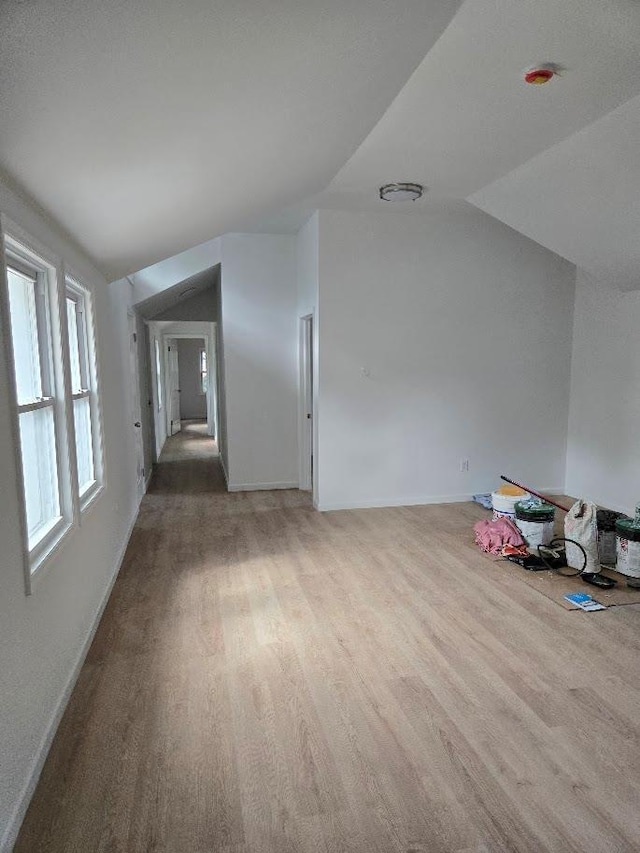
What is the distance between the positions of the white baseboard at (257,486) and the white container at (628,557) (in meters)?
3.56

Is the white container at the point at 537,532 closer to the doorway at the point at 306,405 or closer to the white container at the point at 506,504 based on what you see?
the white container at the point at 506,504

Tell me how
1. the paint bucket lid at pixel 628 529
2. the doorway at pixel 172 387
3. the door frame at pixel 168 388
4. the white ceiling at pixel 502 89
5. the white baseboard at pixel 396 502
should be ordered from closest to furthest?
the white ceiling at pixel 502 89, the paint bucket lid at pixel 628 529, the white baseboard at pixel 396 502, the door frame at pixel 168 388, the doorway at pixel 172 387

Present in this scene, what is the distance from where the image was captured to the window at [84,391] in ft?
10.7

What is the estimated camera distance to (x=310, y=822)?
1768 mm

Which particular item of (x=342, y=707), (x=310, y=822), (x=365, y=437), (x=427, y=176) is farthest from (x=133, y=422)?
(x=310, y=822)

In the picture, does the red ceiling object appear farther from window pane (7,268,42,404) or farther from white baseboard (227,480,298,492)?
white baseboard (227,480,298,492)

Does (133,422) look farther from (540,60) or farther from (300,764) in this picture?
(540,60)

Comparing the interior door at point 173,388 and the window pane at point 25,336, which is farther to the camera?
the interior door at point 173,388

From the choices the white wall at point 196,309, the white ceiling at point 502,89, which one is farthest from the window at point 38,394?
the white wall at point 196,309

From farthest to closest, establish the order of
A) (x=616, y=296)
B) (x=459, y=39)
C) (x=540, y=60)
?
(x=616, y=296) < (x=540, y=60) < (x=459, y=39)

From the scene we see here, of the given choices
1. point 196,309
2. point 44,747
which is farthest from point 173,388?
point 44,747

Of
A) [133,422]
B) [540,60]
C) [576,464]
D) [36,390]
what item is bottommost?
[576,464]

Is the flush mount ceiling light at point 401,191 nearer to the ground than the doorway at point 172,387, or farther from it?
farther from it

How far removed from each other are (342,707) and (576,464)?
175 inches
